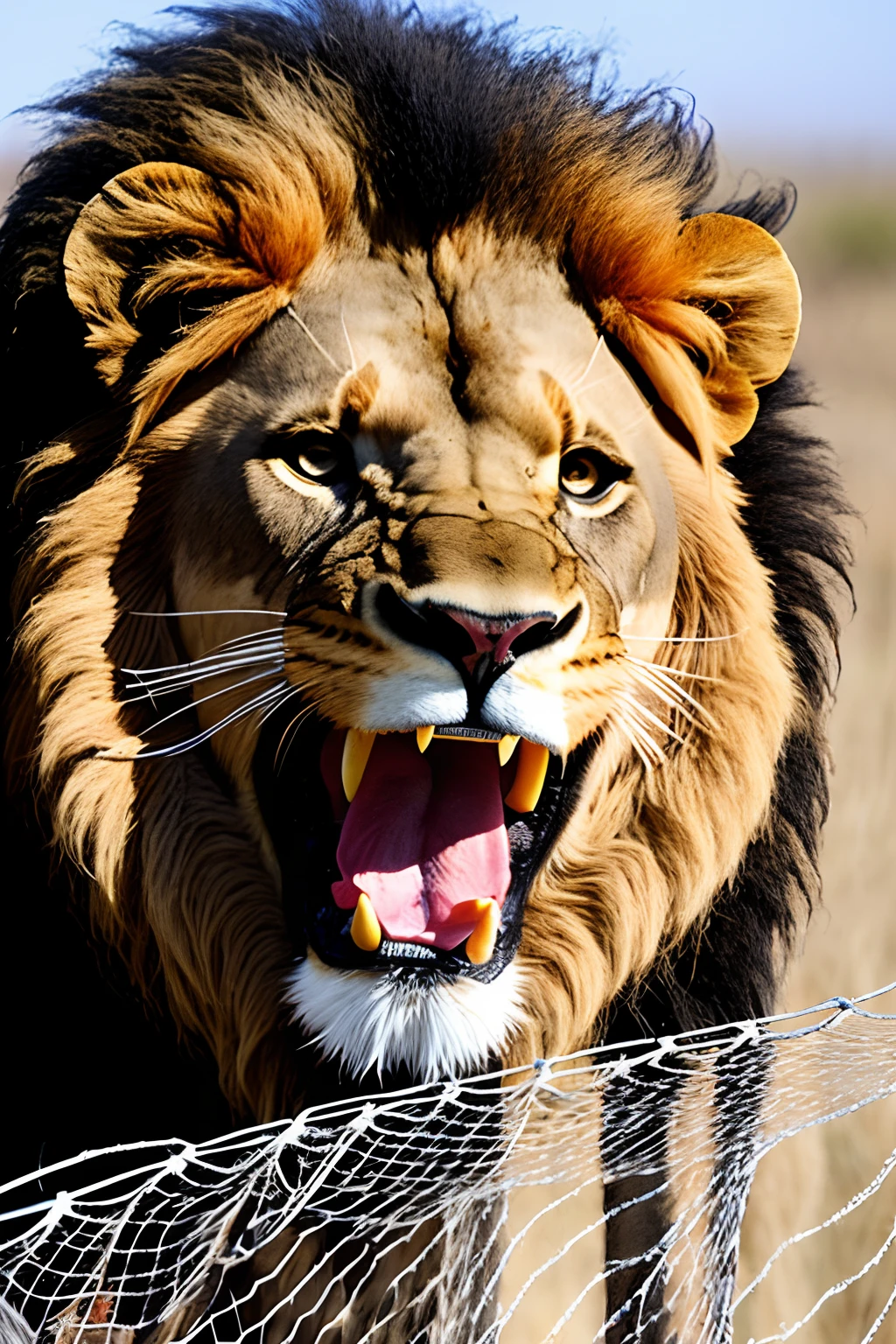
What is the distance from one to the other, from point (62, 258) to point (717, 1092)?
1.61 m

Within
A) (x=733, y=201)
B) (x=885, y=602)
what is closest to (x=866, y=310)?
(x=885, y=602)

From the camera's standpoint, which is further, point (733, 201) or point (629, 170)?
point (733, 201)

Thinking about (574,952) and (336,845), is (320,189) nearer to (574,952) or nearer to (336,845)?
(336,845)

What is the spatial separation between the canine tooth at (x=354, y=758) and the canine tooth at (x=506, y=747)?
206 mm

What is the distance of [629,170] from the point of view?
8.47ft

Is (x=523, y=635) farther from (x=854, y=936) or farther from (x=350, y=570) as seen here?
(x=854, y=936)

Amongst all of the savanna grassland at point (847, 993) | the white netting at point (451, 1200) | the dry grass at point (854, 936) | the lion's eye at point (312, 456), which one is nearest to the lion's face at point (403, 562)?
the lion's eye at point (312, 456)

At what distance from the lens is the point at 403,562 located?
7.50 feet

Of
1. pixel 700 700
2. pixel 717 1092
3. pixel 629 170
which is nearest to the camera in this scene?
pixel 717 1092

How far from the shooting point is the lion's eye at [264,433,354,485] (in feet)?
8.11

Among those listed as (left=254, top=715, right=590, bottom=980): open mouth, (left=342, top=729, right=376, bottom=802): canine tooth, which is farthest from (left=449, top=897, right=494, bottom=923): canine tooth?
(left=342, top=729, right=376, bottom=802): canine tooth

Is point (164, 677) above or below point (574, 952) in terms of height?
above

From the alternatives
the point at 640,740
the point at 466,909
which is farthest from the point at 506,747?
the point at 640,740

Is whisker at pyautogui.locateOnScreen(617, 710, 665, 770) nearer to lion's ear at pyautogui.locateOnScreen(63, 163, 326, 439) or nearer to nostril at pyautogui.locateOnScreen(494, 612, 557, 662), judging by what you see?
nostril at pyautogui.locateOnScreen(494, 612, 557, 662)
